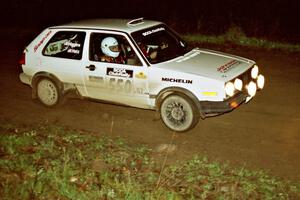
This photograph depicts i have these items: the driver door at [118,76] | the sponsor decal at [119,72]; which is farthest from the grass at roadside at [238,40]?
the sponsor decal at [119,72]

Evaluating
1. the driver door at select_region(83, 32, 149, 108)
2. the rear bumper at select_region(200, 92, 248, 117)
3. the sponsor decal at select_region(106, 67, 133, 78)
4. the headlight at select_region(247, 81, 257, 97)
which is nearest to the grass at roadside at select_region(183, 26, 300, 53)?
the headlight at select_region(247, 81, 257, 97)

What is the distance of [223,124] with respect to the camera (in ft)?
24.6

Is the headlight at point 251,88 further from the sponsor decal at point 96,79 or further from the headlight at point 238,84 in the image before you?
the sponsor decal at point 96,79

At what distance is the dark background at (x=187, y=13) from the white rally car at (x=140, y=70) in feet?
20.5

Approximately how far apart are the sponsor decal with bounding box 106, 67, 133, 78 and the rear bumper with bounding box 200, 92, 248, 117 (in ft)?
4.20

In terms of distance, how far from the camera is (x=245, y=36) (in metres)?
13.2

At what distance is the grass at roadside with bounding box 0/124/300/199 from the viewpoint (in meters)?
5.49

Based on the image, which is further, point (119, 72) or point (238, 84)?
point (119, 72)

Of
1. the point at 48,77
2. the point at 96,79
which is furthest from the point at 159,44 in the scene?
the point at 48,77

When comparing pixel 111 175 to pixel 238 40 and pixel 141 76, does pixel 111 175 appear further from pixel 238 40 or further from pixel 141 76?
pixel 238 40

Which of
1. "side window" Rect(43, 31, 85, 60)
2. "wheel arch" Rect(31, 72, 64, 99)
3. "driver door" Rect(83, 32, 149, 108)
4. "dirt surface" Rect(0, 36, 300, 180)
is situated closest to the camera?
"dirt surface" Rect(0, 36, 300, 180)

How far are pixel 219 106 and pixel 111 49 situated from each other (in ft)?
6.77

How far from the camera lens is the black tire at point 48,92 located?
8.41 metres

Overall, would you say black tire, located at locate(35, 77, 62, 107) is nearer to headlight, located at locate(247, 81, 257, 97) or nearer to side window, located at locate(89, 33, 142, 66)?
side window, located at locate(89, 33, 142, 66)
